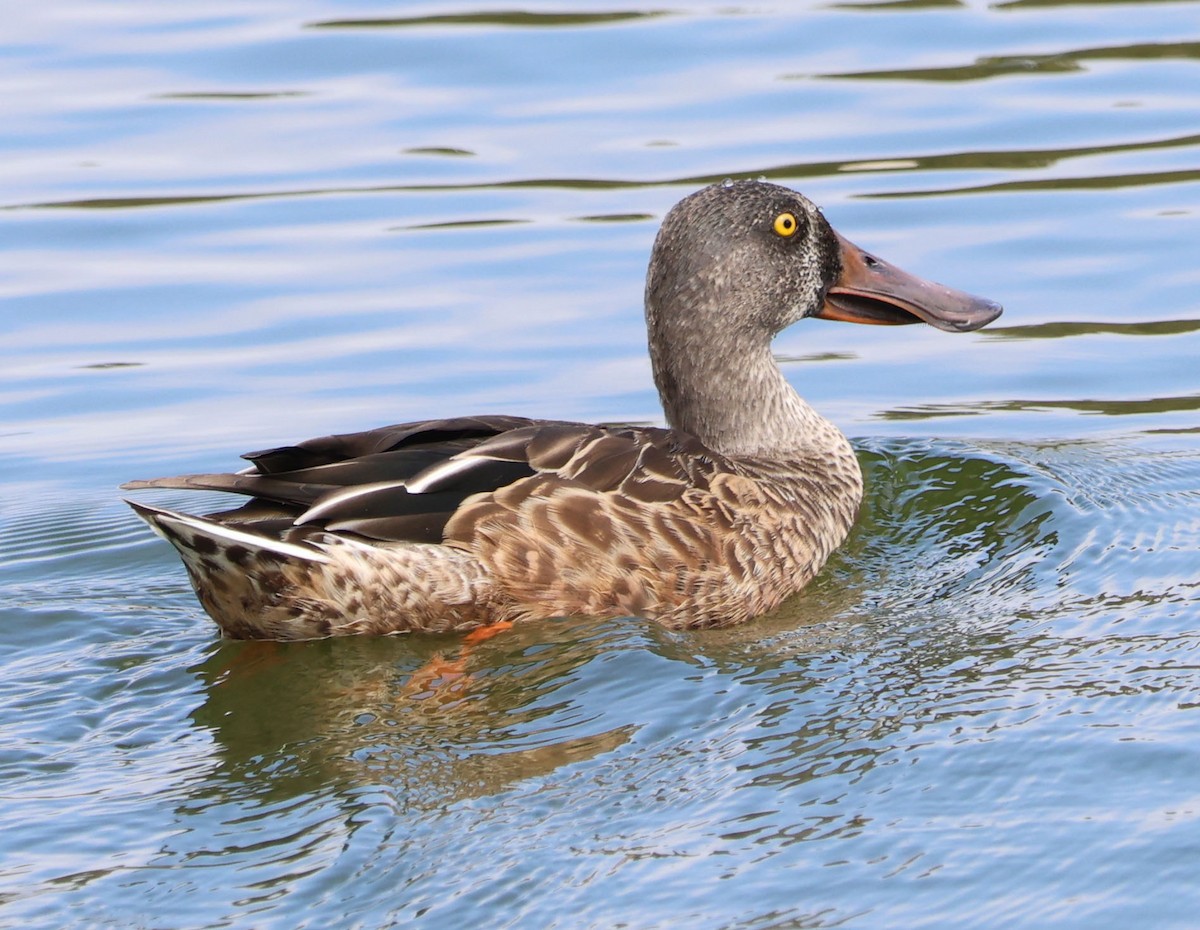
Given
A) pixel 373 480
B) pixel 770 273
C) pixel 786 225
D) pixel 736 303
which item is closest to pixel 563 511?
pixel 373 480

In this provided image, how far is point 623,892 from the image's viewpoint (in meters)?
5.02

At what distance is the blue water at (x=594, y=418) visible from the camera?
5.25m

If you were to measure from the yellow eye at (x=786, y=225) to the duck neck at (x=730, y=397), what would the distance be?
44cm

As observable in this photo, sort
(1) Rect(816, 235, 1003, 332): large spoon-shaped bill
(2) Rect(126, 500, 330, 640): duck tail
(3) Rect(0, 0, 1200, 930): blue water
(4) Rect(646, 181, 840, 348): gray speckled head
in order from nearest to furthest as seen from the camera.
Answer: (3) Rect(0, 0, 1200, 930): blue water < (2) Rect(126, 500, 330, 640): duck tail < (4) Rect(646, 181, 840, 348): gray speckled head < (1) Rect(816, 235, 1003, 332): large spoon-shaped bill

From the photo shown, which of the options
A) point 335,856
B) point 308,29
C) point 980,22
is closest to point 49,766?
point 335,856

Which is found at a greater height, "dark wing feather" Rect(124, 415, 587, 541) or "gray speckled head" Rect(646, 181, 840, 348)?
"gray speckled head" Rect(646, 181, 840, 348)

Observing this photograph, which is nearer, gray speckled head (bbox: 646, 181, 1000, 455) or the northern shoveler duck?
the northern shoveler duck

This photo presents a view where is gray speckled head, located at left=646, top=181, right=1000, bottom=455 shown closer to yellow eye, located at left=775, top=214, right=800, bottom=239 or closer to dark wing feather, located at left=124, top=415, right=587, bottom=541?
yellow eye, located at left=775, top=214, right=800, bottom=239

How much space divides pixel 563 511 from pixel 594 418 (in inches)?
119

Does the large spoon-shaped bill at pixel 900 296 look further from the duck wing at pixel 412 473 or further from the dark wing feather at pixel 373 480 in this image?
the dark wing feather at pixel 373 480

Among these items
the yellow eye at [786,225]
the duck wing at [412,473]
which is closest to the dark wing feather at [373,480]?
the duck wing at [412,473]

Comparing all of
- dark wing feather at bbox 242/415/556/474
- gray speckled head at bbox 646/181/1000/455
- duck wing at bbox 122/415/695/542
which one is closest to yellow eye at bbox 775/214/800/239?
gray speckled head at bbox 646/181/1000/455

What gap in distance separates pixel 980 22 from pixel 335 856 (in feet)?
37.1

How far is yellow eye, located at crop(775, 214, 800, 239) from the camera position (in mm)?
8133
